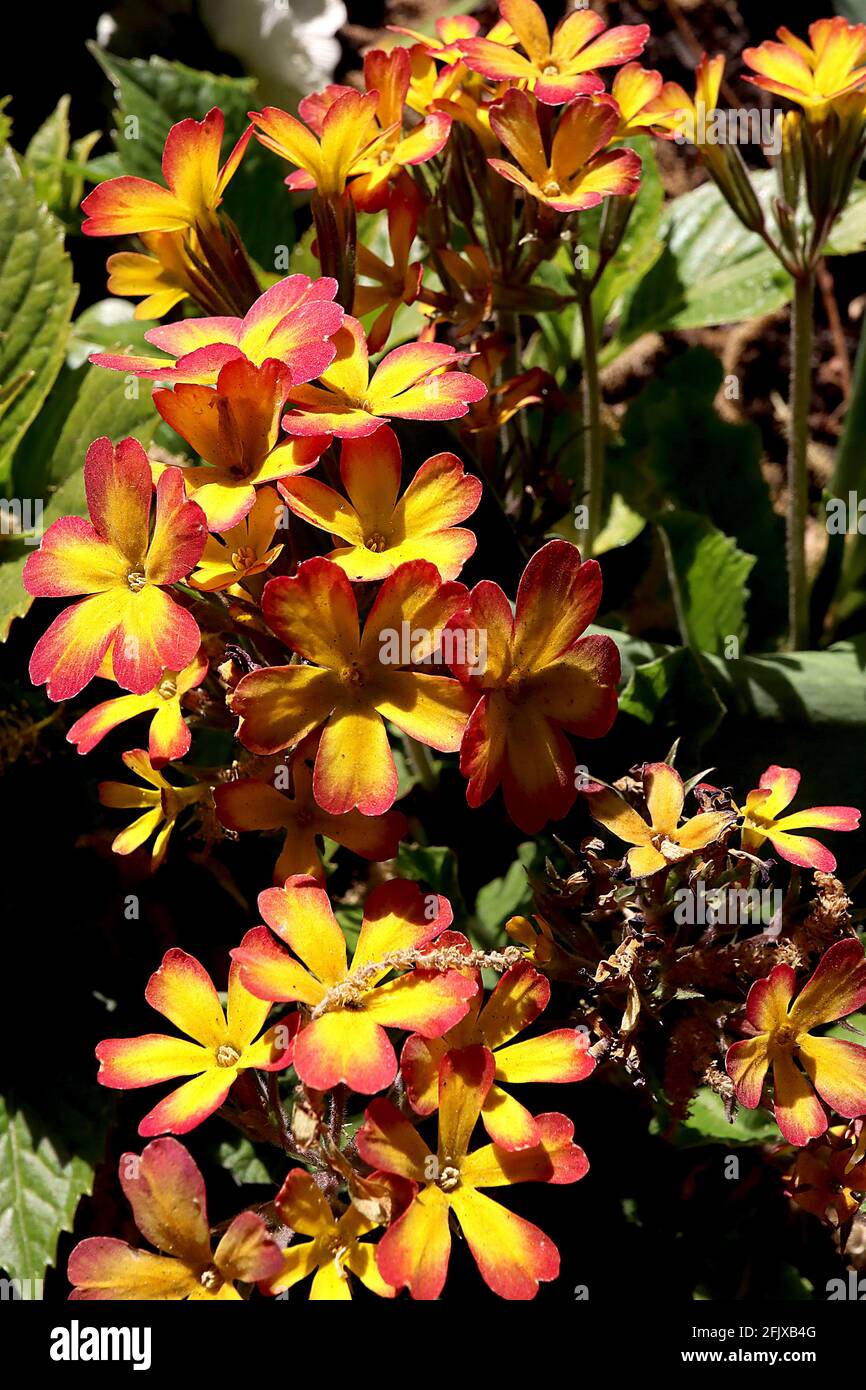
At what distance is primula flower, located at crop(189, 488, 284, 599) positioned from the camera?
2.51 ft

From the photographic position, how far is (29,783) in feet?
3.86

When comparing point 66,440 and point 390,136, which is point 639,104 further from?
point 66,440

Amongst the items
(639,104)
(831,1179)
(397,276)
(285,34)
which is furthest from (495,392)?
(285,34)

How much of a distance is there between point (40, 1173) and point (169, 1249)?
44 cm

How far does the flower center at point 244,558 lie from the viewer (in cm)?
77

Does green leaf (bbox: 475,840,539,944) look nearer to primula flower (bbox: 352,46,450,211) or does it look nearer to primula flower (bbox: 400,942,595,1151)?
primula flower (bbox: 400,942,595,1151)

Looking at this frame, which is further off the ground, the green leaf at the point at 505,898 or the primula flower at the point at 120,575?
the primula flower at the point at 120,575

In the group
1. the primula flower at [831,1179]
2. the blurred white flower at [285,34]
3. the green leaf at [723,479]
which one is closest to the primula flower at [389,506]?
the primula flower at [831,1179]

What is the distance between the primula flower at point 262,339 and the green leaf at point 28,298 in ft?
1.38

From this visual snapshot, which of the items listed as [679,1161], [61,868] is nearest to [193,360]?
[61,868]

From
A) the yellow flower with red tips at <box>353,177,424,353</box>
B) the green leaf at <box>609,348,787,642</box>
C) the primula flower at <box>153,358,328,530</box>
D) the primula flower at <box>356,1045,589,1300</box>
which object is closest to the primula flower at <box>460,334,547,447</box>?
the yellow flower with red tips at <box>353,177,424,353</box>

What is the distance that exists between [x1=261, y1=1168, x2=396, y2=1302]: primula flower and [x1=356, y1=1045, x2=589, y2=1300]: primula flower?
0.03m

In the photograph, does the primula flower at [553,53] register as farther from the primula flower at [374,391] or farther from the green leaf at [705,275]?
the green leaf at [705,275]
